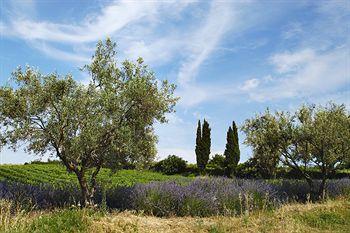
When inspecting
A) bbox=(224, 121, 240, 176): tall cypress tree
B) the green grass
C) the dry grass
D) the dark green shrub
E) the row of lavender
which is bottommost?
the dry grass

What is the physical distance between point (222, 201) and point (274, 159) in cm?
774

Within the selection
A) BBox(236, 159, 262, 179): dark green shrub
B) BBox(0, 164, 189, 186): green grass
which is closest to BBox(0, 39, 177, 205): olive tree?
BBox(0, 164, 189, 186): green grass

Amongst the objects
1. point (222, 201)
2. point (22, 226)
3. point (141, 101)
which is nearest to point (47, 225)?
point (22, 226)

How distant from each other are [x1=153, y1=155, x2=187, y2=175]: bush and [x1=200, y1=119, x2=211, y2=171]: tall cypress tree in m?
2.63

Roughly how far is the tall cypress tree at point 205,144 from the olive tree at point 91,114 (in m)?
37.1

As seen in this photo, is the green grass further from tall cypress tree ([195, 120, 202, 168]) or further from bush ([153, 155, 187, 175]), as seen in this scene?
tall cypress tree ([195, 120, 202, 168])

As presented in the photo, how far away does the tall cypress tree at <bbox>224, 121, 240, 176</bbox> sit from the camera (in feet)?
162

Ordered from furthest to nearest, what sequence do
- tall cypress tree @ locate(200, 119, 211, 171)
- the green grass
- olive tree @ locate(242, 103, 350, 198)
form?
1. tall cypress tree @ locate(200, 119, 211, 171)
2. the green grass
3. olive tree @ locate(242, 103, 350, 198)

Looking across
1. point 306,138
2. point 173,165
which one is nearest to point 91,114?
point 306,138

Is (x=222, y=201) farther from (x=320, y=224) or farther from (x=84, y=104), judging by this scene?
(x=84, y=104)

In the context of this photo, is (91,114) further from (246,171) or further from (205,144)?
(205,144)

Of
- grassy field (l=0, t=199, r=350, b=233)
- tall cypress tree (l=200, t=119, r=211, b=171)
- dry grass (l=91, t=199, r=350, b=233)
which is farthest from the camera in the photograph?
tall cypress tree (l=200, t=119, r=211, b=171)

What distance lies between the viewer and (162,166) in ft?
176

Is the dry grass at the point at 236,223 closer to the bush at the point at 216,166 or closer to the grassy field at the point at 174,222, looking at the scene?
the grassy field at the point at 174,222
